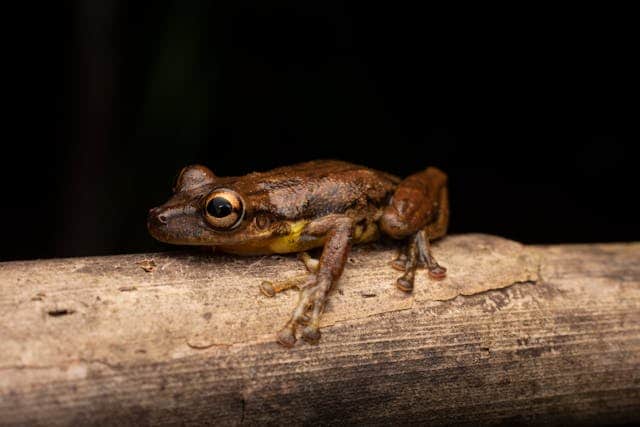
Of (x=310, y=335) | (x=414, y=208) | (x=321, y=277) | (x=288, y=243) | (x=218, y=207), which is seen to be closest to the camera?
(x=310, y=335)

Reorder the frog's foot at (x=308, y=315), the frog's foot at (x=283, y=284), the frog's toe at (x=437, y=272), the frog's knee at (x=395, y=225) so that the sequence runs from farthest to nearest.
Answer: the frog's knee at (x=395, y=225) → the frog's toe at (x=437, y=272) → the frog's foot at (x=283, y=284) → the frog's foot at (x=308, y=315)

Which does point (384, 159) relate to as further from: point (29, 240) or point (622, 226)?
point (29, 240)

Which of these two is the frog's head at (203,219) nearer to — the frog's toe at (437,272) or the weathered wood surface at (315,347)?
the weathered wood surface at (315,347)

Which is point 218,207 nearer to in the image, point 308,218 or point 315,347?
point 308,218

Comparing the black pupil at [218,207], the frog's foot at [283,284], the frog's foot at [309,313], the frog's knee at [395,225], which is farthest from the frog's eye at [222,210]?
the frog's knee at [395,225]

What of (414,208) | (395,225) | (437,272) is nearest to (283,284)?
(437,272)

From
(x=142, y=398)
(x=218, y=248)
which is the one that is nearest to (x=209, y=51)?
(x=218, y=248)

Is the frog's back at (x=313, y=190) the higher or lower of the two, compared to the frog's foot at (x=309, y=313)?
higher
